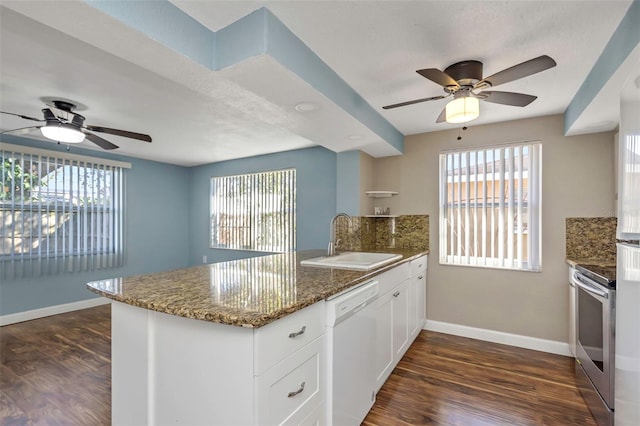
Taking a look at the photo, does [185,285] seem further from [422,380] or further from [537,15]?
[537,15]

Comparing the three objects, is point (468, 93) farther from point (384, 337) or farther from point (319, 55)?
point (384, 337)

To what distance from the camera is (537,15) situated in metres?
1.50

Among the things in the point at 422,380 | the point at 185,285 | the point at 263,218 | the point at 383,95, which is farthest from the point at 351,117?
the point at 263,218

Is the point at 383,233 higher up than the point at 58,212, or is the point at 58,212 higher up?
the point at 58,212

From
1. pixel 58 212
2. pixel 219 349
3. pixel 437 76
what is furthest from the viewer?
pixel 58 212

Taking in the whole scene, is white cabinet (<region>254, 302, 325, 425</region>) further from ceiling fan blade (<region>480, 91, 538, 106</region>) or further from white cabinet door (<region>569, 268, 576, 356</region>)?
white cabinet door (<region>569, 268, 576, 356</region>)

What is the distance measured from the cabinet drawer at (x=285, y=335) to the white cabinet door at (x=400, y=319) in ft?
3.61

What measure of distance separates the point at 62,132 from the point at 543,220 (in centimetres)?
449

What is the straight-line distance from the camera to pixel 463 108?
77.0 inches

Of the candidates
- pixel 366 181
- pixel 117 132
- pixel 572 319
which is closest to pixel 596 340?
pixel 572 319

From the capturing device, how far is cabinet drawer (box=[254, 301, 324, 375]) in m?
1.06

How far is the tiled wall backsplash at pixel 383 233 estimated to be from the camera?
3.47m

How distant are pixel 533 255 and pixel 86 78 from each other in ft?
13.7

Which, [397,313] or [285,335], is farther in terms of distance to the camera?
[397,313]
